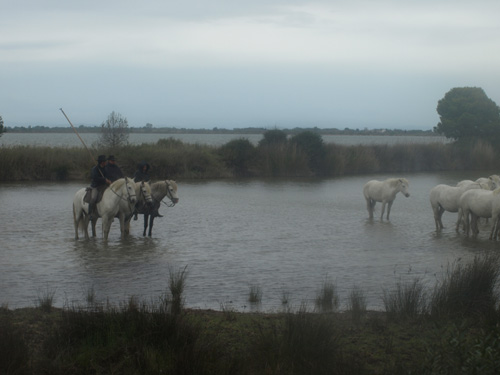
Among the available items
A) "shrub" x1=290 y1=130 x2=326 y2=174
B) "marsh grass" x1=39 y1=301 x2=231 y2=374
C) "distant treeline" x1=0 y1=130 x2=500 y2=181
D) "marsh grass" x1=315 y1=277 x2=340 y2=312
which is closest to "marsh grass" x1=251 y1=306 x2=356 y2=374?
"marsh grass" x1=39 y1=301 x2=231 y2=374

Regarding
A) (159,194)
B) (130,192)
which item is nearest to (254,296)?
(130,192)

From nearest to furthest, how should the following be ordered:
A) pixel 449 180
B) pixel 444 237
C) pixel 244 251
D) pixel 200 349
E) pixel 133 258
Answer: pixel 200 349 → pixel 133 258 → pixel 244 251 → pixel 444 237 → pixel 449 180

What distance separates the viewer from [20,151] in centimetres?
3741

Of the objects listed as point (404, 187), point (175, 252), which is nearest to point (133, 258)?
point (175, 252)

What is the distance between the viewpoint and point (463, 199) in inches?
685

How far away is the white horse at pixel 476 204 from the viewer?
16.6 metres

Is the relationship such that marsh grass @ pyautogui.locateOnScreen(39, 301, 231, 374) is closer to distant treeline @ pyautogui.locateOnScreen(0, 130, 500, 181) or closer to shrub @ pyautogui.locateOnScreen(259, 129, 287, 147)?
distant treeline @ pyautogui.locateOnScreen(0, 130, 500, 181)

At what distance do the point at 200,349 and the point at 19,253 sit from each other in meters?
9.57

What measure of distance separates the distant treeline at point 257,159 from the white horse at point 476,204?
2330 cm

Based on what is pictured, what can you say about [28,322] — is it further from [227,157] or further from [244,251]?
[227,157]

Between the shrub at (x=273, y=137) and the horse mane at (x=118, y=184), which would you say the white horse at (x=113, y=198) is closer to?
the horse mane at (x=118, y=184)

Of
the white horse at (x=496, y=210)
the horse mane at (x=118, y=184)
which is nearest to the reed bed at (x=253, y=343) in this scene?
the horse mane at (x=118, y=184)

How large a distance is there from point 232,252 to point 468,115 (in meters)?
46.0

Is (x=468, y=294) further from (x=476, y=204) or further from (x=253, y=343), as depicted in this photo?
(x=476, y=204)
